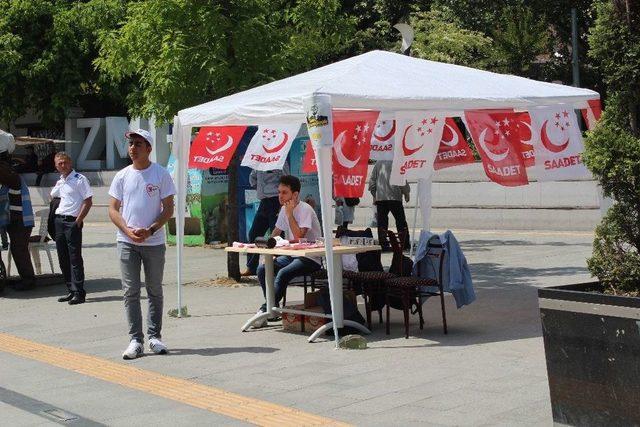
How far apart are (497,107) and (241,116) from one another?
96.6 inches

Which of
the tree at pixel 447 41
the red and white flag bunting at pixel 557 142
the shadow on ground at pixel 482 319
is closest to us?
the shadow on ground at pixel 482 319

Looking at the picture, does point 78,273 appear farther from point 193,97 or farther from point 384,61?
point 384,61

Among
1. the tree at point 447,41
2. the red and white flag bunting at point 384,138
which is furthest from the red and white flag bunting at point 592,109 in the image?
the tree at point 447,41

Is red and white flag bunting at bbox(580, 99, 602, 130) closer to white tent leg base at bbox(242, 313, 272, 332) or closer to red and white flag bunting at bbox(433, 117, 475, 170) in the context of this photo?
red and white flag bunting at bbox(433, 117, 475, 170)

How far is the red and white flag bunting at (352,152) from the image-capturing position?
1046 centimetres

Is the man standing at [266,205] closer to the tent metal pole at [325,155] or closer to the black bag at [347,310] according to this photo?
the black bag at [347,310]

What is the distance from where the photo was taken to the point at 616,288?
5.97 meters

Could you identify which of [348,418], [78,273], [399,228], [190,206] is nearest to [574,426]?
[348,418]

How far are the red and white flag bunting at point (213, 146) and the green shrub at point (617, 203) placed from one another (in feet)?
21.4

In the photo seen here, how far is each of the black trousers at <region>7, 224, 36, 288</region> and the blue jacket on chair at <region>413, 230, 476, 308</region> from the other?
6.18 meters

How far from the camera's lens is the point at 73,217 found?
12.7 meters

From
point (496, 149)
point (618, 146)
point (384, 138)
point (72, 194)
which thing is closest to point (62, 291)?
point (72, 194)

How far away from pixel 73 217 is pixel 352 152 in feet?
13.0

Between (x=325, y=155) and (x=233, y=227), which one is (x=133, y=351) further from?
(x=233, y=227)
